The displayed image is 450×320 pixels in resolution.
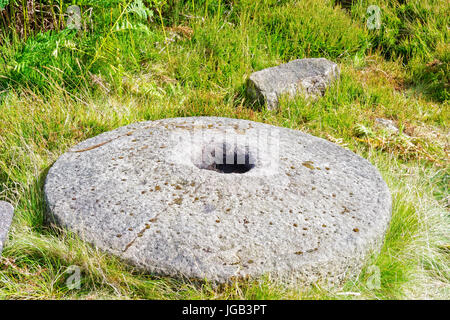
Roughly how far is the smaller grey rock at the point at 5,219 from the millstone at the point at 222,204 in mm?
251

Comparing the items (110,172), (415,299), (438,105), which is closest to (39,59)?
(110,172)

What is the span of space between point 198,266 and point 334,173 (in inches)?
48.3

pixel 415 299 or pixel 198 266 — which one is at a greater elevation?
pixel 198 266

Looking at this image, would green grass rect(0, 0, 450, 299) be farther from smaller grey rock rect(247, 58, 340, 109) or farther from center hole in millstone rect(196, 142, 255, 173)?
center hole in millstone rect(196, 142, 255, 173)

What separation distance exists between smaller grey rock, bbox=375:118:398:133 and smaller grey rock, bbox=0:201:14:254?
3.46 meters

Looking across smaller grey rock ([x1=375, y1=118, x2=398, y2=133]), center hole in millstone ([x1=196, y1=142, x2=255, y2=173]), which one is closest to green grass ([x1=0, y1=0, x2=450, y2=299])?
smaller grey rock ([x1=375, y1=118, x2=398, y2=133])

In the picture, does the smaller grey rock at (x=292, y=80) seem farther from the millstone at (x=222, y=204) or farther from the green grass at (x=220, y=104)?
the millstone at (x=222, y=204)

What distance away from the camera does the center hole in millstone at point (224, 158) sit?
3204 millimetres

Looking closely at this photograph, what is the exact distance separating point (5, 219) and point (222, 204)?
1308 millimetres

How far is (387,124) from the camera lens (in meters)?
4.61

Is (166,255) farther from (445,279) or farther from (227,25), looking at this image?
(227,25)

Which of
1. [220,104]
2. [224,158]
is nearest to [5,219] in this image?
[224,158]

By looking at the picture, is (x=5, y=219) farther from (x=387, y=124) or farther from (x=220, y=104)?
(x=387, y=124)

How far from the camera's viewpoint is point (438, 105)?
5.18m
